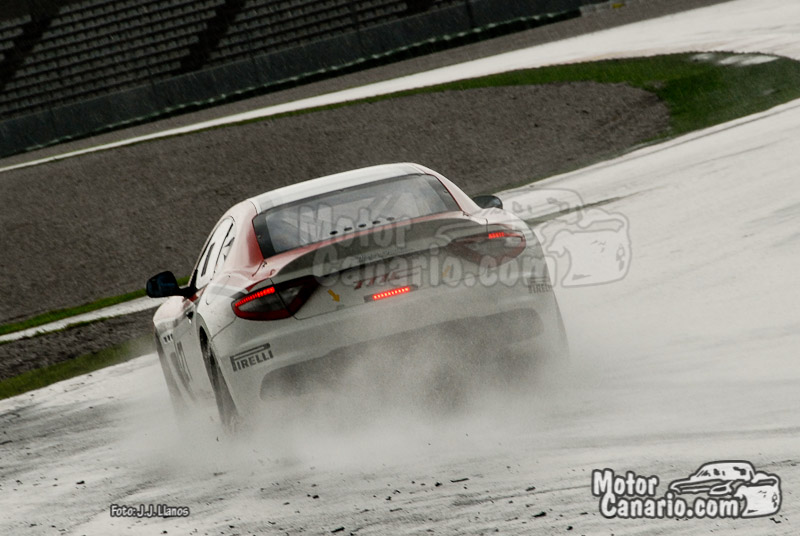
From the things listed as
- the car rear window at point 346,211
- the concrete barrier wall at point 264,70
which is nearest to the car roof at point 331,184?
the car rear window at point 346,211

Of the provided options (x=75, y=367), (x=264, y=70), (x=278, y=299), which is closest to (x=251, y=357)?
(x=278, y=299)

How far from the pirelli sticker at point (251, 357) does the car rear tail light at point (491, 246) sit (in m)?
0.95

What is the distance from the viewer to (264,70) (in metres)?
36.1

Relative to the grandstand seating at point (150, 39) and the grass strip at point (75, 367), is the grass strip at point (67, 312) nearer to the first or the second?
the grass strip at point (75, 367)

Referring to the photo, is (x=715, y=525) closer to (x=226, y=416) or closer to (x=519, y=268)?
(x=519, y=268)

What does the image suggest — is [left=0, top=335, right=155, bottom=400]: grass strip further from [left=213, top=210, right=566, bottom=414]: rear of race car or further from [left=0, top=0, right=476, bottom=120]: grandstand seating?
[left=0, top=0, right=476, bottom=120]: grandstand seating

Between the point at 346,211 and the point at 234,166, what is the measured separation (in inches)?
602

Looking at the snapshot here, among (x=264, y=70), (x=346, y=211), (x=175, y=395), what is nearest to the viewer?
(x=346, y=211)

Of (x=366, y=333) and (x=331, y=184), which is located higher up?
(x=331, y=184)

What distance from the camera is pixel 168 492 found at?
6039 millimetres

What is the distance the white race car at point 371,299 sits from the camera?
18.9 ft

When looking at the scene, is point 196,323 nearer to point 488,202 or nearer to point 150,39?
point 488,202

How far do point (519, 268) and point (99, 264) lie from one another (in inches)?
503

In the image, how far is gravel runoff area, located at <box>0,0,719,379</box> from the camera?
17.7 meters
